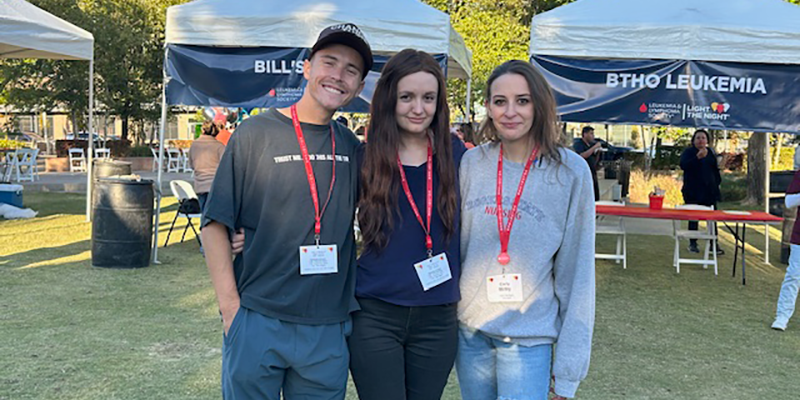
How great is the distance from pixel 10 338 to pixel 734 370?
16.8 feet

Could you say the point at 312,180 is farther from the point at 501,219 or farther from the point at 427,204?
the point at 501,219

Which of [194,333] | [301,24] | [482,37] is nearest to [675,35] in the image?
[301,24]

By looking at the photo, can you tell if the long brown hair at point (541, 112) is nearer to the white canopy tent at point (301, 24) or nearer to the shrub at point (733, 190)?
the white canopy tent at point (301, 24)

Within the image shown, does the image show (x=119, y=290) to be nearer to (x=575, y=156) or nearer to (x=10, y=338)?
(x=10, y=338)

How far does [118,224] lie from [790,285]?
6489mm

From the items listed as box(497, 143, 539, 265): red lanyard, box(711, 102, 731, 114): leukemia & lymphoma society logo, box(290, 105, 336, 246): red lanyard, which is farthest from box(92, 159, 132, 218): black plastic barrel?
box(497, 143, 539, 265): red lanyard

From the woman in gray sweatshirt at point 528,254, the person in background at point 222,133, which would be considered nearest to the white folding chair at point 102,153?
the person in background at point 222,133

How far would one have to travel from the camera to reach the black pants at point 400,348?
7.26 ft

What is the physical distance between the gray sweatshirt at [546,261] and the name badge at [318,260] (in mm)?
471

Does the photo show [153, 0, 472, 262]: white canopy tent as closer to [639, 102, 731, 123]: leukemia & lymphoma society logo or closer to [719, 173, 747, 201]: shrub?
[639, 102, 731, 123]: leukemia & lymphoma society logo

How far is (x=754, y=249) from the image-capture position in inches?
425

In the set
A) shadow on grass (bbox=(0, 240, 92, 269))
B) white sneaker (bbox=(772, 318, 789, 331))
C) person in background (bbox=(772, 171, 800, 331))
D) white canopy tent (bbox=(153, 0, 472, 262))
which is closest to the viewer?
person in background (bbox=(772, 171, 800, 331))

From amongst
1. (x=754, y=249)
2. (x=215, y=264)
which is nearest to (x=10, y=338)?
(x=215, y=264)

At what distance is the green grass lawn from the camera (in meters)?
4.38
